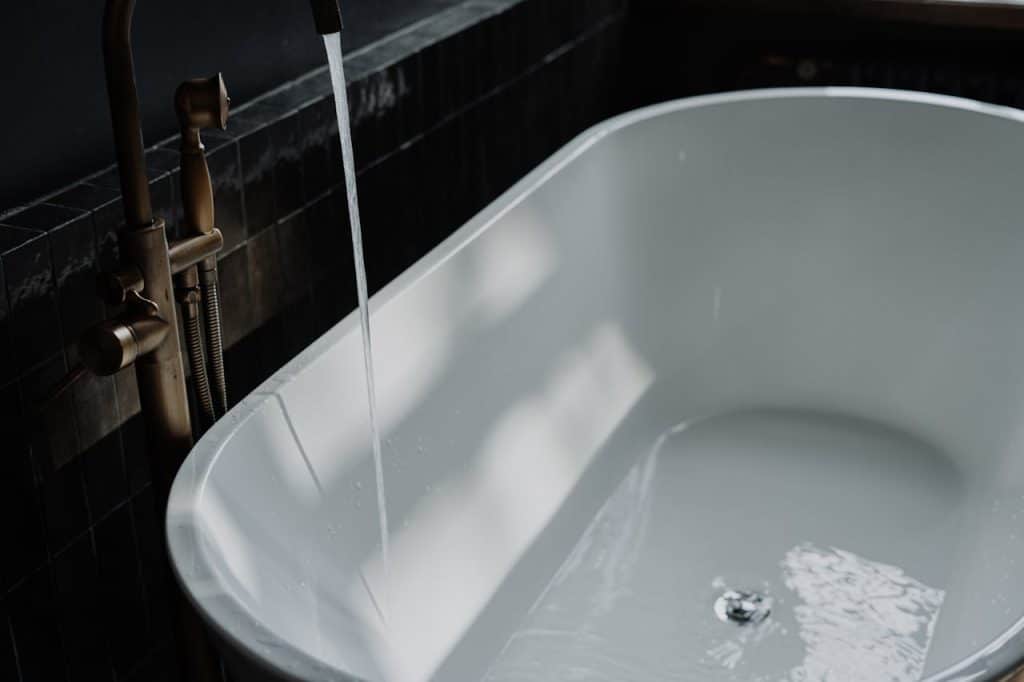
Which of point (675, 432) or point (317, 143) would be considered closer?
point (317, 143)

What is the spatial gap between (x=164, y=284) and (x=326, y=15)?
0.34m

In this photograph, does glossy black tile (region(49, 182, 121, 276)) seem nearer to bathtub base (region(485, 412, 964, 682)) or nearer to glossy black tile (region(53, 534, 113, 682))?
glossy black tile (region(53, 534, 113, 682))

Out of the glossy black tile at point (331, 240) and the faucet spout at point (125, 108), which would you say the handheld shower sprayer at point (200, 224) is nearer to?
the faucet spout at point (125, 108)

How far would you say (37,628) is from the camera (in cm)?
163

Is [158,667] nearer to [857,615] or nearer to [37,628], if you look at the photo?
[37,628]

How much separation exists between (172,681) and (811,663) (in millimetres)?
885

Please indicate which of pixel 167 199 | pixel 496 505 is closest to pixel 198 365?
pixel 167 199

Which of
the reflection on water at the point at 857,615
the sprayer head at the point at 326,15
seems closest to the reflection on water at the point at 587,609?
the reflection on water at the point at 857,615

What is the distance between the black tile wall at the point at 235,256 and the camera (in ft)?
5.19

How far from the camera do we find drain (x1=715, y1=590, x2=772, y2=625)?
1994mm

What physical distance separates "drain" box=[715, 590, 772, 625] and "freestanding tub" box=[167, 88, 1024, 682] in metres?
0.01

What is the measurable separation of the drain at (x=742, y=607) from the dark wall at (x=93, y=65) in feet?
3.38

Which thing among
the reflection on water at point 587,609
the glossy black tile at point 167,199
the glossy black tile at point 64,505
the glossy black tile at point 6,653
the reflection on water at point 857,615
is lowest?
the reflection on water at point 857,615

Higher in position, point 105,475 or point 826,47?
point 826,47
